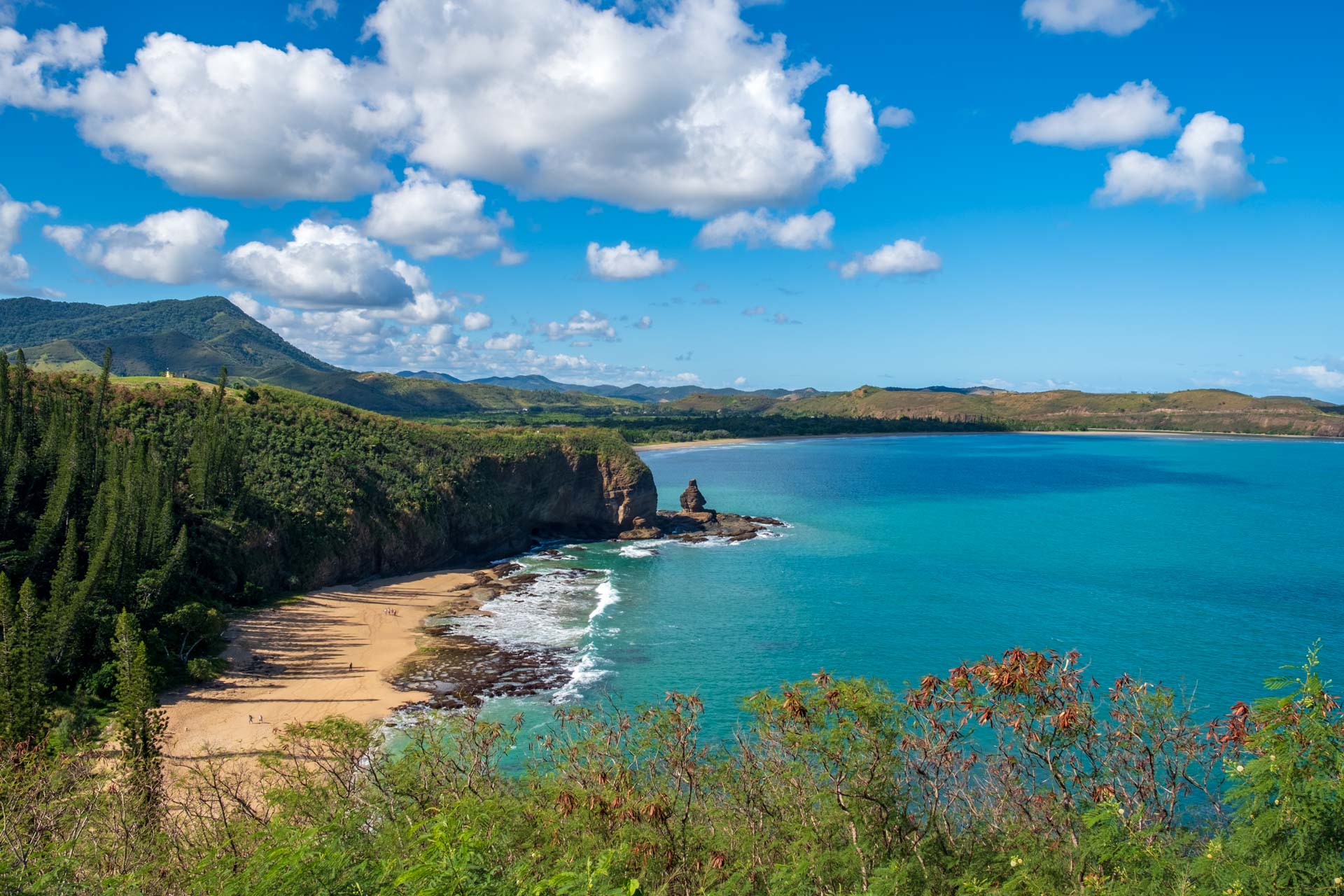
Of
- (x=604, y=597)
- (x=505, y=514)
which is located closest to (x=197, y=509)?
(x=505, y=514)

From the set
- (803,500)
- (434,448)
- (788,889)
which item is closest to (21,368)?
(434,448)

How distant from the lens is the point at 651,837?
15.4 meters

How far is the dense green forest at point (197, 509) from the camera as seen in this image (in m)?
35.3

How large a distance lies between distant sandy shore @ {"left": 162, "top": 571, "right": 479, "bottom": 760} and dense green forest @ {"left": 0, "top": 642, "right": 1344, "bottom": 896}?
10.5 meters

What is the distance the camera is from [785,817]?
59.4 feet

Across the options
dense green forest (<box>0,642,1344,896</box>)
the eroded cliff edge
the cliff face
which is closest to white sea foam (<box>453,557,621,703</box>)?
the cliff face

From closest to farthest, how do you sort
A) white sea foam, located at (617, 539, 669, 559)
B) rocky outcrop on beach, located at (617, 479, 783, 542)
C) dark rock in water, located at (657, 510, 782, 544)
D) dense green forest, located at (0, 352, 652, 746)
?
dense green forest, located at (0, 352, 652, 746)
white sea foam, located at (617, 539, 669, 559)
dark rock in water, located at (657, 510, 782, 544)
rocky outcrop on beach, located at (617, 479, 783, 542)

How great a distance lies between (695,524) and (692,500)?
4.63 m

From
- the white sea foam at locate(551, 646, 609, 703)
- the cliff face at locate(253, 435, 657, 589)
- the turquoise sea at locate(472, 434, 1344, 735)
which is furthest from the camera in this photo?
the cliff face at locate(253, 435, 657, 589)

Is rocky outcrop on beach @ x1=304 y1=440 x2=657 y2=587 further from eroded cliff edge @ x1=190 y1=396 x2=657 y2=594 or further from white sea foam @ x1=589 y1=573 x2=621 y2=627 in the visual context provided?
white sea foam @ x1=589 y1=573 x2=621 y2=627

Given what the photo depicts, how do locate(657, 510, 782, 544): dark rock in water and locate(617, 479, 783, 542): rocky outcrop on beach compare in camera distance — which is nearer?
locate(657, 510, 782, 544): dark rock in water

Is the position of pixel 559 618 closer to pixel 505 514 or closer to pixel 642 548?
pixel 505 514

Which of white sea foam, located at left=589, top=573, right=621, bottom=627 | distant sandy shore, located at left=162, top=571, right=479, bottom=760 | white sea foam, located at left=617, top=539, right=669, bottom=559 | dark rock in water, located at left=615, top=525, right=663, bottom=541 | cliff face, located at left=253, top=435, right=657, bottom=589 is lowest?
distant sandy shore, located at left=162, top=571, right=479, bottom=760

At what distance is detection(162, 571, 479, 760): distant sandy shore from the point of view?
33812 mm
